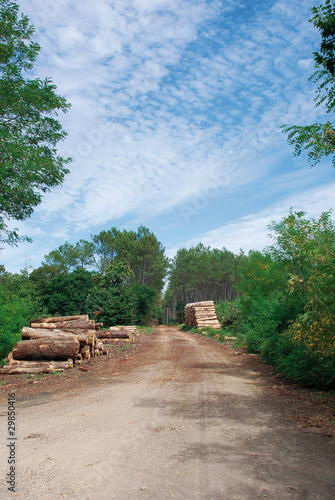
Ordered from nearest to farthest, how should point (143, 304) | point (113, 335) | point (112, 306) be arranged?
1. point (113, 335)
2. point (112, 306)
3. point (143, 304)

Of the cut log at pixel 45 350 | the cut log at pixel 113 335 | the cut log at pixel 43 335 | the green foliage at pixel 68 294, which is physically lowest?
the cut log at pixel 113 335

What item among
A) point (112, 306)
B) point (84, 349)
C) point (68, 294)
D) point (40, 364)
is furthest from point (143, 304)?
point (40, 364)

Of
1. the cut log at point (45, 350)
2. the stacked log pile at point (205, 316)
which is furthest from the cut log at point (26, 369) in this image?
the stacked log pile at point (205, 316)

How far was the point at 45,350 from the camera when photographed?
11.1m

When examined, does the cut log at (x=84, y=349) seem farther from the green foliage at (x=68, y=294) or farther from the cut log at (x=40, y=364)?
the green foliage at (x=68, y=294)

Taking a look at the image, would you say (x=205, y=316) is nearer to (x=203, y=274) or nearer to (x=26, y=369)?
(x=26, y=369)

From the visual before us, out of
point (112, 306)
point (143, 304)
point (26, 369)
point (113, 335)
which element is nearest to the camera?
point (26, 369)

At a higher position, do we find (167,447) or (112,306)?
(112,306)

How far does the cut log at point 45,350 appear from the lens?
36.0ft

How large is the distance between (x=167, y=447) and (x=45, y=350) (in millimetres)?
8177

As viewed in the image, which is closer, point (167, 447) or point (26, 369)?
point (167, 447)

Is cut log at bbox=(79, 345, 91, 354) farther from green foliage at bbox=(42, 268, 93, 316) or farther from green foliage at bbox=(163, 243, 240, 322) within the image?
green foliage at bbox=(163, 243, 240, 322)

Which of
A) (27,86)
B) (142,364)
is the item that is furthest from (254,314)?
(27,86)

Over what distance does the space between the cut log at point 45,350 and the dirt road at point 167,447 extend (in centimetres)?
363
